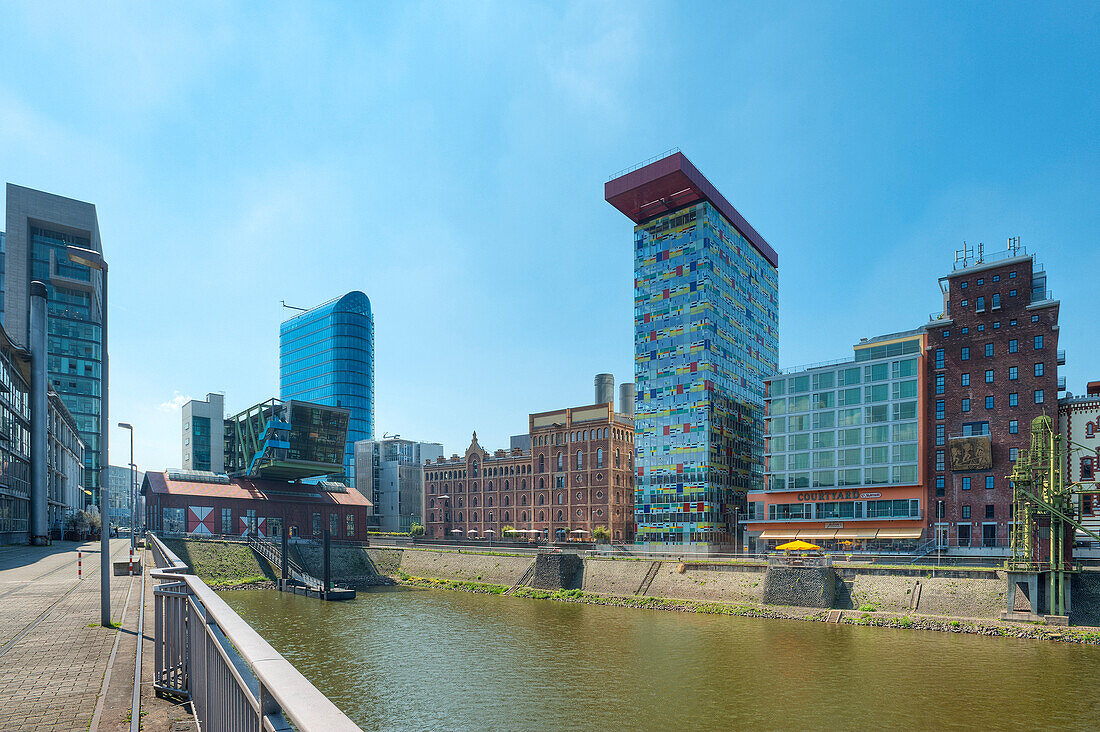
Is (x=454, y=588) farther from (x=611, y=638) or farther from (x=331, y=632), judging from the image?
(x=611, y=638)

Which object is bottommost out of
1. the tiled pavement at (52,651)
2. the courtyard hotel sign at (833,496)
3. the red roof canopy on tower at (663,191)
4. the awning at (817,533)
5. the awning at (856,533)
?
the awning at (817,533)

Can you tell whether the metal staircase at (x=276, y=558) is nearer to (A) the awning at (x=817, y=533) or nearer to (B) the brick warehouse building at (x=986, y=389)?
(A) the awning at (x=817, y=533)

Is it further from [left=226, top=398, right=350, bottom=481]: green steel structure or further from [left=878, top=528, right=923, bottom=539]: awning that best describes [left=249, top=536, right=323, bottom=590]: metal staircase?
[left=878, top=528, right=923, bottom=539]: awning

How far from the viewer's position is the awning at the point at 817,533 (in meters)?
74.0

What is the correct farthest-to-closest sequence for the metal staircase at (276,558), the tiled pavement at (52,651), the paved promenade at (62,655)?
the metal staircase at (276,558)
the tiled pavement at (52,651)
the paved promenade at (62,655)

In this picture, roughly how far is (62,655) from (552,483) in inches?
4017

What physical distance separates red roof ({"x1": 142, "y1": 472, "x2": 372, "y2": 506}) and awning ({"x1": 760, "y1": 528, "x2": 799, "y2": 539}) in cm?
5837

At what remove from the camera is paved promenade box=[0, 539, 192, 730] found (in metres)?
10.5

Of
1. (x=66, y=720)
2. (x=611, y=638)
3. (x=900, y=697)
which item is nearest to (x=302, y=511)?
(x=611, y=638)

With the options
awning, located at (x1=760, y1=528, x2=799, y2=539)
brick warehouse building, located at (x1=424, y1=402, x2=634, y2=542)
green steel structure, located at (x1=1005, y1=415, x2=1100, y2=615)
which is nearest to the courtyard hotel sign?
awning, located at (x1=760, y1=528, x2=799, y2=539)

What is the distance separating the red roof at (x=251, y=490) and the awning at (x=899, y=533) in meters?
70.5

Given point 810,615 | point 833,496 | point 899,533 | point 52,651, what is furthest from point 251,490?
point 52,651

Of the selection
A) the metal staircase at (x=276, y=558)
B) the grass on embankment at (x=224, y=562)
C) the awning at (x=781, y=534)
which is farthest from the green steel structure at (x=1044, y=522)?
the grass on embankment at (x=224, y=562)

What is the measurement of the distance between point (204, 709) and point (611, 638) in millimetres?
38186
